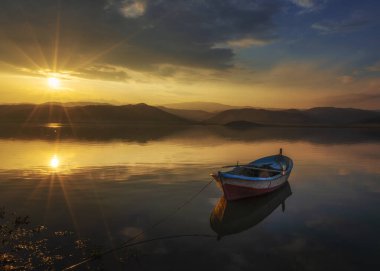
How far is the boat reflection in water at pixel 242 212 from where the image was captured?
17836 millimetres

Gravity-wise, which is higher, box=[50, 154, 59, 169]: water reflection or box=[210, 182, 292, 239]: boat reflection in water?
box=[50, 154, 59, 169]: water reflection

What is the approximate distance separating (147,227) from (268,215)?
768 cm

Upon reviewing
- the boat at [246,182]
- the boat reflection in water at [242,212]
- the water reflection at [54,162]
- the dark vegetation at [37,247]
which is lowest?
the boat reflection in water at [242,212]

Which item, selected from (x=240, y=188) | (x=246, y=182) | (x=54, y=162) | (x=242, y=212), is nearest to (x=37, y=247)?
(x=242, y=212)

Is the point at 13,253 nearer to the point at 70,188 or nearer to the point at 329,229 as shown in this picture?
the point at 70,188

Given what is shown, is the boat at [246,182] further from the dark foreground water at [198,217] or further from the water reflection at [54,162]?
the water reflection at [54,162]

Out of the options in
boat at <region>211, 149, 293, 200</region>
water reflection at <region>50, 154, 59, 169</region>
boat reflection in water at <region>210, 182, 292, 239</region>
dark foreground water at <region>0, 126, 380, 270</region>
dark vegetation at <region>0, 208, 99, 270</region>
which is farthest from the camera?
water reflection at <region>50, 154, 59, 169</region>

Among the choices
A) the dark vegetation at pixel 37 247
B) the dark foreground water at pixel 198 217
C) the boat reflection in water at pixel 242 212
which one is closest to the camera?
the dark vegetation at pixel 37 247

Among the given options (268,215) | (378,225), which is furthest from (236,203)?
(378,225)

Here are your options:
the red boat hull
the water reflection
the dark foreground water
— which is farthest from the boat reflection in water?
the water reflection

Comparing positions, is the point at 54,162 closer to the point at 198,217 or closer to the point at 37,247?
the point at 198,217

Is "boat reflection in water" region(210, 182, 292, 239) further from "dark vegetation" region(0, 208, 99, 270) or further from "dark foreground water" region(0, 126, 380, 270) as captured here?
"dark vegetation" region(0, 208, 99, 270)

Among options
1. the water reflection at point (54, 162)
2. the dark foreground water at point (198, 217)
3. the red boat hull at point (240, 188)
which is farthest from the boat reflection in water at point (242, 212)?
the water reflection at point (54, 162)

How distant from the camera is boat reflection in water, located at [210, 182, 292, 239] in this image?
17.8 metres
